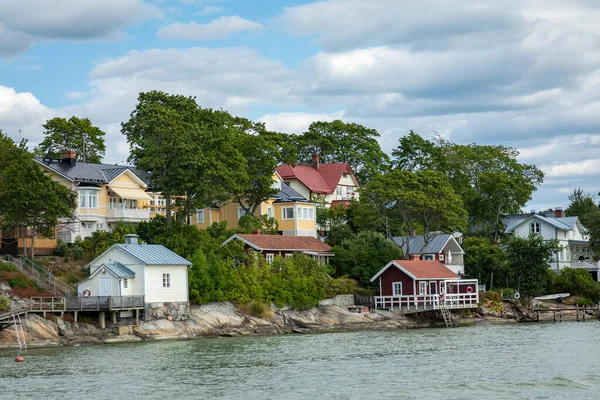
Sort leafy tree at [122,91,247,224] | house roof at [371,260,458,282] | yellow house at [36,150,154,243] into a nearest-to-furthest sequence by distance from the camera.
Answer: leafy tree at [122,91,247,224], house roof at [371,260,458,282], yellow house at [36,150,154,243]

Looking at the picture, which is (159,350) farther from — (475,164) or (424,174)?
(475,164)

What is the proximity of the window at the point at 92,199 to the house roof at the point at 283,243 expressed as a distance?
11726mm

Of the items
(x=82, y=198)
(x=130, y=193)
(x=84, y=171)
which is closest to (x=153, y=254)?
(x=82, y=198)

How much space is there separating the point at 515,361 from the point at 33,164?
3570 centimetres

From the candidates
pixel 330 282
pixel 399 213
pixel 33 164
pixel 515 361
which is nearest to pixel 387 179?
pixel 399 213

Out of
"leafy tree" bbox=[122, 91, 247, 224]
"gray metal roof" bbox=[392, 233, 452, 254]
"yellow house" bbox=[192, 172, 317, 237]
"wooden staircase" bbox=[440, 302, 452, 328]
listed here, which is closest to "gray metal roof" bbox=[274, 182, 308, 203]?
"yellow house" bbox=[192, 172, 317, 237]

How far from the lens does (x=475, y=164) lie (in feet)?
338

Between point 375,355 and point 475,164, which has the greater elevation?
point 475,164

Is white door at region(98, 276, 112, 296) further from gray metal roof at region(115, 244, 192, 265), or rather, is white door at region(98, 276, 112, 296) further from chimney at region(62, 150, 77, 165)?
chimney at region(62, 150, 77, 165)

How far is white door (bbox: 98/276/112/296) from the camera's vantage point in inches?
2213

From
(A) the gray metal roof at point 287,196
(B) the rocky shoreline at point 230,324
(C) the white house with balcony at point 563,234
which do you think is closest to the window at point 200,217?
(A) the gray metal roof at point 287,196

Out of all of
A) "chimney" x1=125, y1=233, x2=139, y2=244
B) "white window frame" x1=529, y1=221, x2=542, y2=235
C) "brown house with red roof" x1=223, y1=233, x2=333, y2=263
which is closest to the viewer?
"chimney" x1=125, y1=233, x2=139, y2=244

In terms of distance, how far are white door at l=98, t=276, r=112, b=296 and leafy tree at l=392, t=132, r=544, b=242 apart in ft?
168

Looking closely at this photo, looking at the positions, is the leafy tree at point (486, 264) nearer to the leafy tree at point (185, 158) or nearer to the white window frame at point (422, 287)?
the white window frame at point (422, 287)
